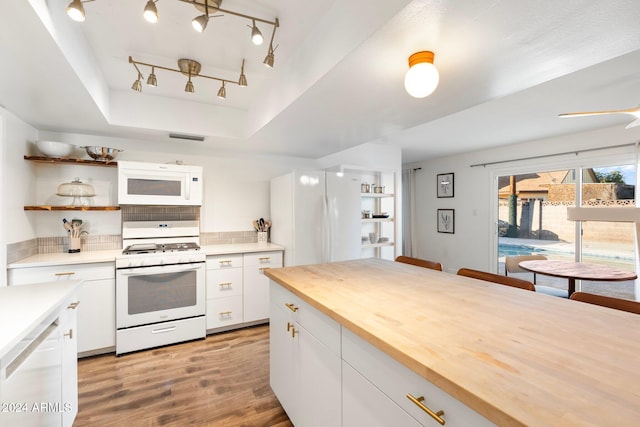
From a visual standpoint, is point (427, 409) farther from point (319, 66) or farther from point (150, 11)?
point (150, 11)

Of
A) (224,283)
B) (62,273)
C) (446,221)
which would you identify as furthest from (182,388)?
(446,221)

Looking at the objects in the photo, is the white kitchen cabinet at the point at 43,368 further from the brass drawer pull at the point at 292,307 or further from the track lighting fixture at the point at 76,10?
the track lighting fixture at the point at 76,10

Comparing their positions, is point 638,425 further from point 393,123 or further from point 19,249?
point 19,249

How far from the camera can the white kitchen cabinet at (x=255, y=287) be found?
128 inches

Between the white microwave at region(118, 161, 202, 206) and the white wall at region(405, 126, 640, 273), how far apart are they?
15.1 ft

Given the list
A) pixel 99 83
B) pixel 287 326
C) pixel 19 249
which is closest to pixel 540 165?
pixel 287 326

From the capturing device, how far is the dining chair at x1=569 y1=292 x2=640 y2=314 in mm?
1264

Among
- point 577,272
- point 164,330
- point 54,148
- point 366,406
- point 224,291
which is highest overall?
point 54,148

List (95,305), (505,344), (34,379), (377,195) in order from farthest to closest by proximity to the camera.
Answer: (377,195), (95,305), (34,379), (505,344)

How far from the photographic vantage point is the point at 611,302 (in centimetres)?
133

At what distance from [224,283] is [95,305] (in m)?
1.12

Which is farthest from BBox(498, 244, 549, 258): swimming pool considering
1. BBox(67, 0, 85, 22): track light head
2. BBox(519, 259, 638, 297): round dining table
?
BBox(67, 0, 85, 22): track light head

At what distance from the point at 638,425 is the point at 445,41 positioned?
144cm

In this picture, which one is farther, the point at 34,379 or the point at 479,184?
the point at 479,184
